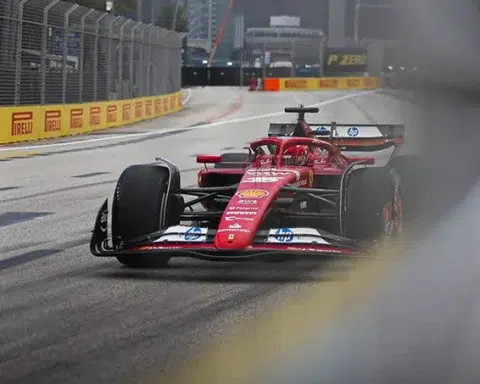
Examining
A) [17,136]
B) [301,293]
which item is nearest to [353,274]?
[301,293]

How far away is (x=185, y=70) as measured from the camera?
322 ft

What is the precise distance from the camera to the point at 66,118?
3106 centimetres

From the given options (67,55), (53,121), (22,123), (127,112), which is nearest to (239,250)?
(22,123)

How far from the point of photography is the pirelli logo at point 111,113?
35.6 m

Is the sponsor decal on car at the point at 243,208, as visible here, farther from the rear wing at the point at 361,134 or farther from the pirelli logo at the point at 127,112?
the pirelli logo at the point at 127,112

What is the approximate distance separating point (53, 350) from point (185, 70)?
92.3 meters

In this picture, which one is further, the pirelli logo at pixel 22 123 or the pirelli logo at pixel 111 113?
the pirelli logo at pixel 111 113

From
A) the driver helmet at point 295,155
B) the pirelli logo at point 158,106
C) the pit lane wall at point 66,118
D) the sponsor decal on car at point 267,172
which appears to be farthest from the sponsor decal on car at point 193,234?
the pirelli logo at point 158,106

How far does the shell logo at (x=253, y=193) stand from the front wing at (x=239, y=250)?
1.16 ft

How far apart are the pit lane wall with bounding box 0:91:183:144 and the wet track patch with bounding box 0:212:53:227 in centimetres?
1343

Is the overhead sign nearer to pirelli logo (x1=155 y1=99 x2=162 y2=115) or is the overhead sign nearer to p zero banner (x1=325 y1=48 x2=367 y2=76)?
p zero banner (x1=325 y1=48 x2=367 y2=76)

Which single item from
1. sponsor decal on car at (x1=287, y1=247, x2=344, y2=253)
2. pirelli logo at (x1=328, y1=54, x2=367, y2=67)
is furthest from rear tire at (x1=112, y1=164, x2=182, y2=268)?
pirelli logo at (x1=328, y1=54, x2=367, y2=67)

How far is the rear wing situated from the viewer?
1498 centimetres

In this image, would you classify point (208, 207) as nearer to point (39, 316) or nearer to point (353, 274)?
point (353, 274)
